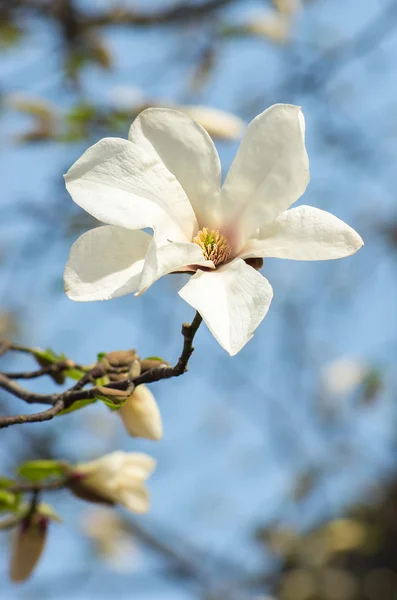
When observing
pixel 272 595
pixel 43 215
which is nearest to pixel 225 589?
pixel 272 595

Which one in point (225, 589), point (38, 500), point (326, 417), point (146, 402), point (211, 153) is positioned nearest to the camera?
point (211, 153)

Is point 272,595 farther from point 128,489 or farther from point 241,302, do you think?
point 241,302

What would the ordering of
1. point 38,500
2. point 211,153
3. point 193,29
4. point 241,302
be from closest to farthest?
point 241,302
point 211,153
point 38,500
point 193,29

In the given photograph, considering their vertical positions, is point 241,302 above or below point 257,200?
below

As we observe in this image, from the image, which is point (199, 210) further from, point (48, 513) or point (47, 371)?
point (48, 513)

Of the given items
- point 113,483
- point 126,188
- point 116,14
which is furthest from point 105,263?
point 116,14

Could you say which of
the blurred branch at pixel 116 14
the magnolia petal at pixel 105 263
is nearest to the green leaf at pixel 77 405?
the magnolia petal at pixel 105 263

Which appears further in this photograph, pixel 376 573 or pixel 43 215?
pixel 376 573
